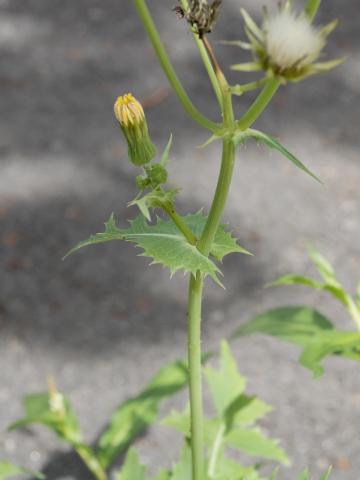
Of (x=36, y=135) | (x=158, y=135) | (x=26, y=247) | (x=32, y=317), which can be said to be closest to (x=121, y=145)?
(x=158, y=135)

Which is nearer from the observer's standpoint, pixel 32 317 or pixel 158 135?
pixel 32 317

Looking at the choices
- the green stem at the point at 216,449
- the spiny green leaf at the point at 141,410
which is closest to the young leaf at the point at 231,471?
the green stem at the point at 216,449

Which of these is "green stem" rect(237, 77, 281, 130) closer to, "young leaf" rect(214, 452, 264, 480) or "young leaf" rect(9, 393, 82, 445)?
"young leaf" rect(214, 452, 264, 480)

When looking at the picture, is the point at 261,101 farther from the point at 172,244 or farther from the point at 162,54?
the point at 172,244

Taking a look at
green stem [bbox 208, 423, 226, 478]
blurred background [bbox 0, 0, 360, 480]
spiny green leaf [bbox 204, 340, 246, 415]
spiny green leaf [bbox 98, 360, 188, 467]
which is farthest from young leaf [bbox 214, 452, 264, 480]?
blurred background [bbox 0, 0, 360, 480]

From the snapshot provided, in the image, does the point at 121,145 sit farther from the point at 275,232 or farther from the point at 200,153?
the point at 275,232

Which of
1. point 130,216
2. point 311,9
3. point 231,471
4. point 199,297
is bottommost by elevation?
point 231,471

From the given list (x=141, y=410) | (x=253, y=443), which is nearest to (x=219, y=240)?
(x=253, y=443)
